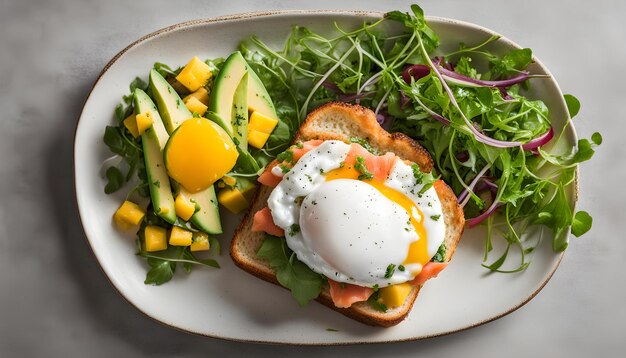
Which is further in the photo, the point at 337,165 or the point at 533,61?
the point at 533,61

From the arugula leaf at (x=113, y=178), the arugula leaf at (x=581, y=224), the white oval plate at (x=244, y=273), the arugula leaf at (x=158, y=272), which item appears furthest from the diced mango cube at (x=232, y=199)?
the arugula leaf at (x=581, y=224)

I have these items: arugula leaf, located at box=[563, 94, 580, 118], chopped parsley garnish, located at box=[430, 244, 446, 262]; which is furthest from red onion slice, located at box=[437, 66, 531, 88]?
chopped parsley garnish, located at box=[430, 244, 446, 262]

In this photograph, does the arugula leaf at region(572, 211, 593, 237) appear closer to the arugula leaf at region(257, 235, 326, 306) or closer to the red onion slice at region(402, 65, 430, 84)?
the red onion slice at region(402, 65, 430, 84)

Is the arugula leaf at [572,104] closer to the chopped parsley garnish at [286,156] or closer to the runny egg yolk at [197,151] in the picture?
the chopped parsley garnish at [286,156]

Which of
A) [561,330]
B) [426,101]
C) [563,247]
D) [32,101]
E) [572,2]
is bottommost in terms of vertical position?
[561,330]

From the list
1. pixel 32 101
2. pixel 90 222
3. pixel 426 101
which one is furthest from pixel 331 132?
pixel 32 101

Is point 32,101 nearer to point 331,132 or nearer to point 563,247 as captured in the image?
point 331,132

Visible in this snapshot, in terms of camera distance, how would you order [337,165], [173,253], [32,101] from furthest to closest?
[32,101] < [173,253] < [337,165]
